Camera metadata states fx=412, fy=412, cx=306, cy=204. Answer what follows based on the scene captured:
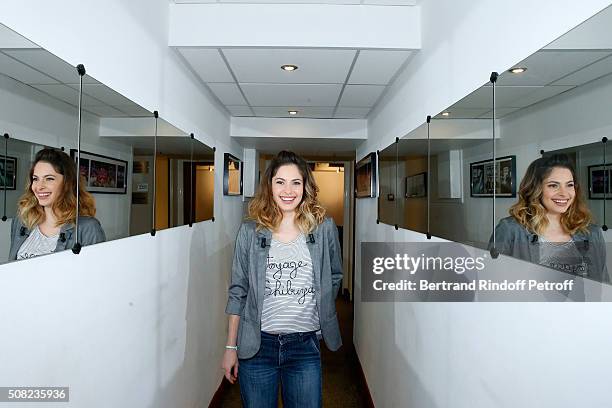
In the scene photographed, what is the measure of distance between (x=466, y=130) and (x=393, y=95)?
1.37m

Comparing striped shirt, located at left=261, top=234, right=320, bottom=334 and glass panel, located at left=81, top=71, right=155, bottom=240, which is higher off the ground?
glass panel, located at left=81, top=71, right=155, bottom=240

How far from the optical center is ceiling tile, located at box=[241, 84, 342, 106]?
277 cm

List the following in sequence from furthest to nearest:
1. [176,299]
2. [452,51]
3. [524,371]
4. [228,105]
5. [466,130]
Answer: [228,105] → [176,299] → [452,51] → [466,130] → [524,371]

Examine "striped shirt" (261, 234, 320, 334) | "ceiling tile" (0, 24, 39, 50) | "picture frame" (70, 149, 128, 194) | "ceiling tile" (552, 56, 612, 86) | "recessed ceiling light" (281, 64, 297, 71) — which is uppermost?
"recessed ceiling light" (281, 64, 297, 71)

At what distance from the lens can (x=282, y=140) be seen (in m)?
4.04

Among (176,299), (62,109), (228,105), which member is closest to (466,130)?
(62,109)

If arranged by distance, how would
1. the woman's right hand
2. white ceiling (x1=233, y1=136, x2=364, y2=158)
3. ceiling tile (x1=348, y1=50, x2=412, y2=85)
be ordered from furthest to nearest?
white ceiling (x1=233, y1=136, x2=364, y2=158) < ceiling tile (x1=348, y1=50, x2=412, y2=85) < the woman's right hand

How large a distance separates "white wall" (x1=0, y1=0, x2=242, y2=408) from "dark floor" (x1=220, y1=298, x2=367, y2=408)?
2.21ft

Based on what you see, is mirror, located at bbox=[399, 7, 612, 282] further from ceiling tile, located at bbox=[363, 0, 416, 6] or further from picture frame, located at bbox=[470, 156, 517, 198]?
ceiling tile, located at bbox=[363, 0, 416, 6]

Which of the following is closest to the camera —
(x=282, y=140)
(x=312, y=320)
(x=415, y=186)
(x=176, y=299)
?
(x=312, y=320)

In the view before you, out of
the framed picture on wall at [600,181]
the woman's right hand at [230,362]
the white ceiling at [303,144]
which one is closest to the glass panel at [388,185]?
the white ceiling at [303,144]

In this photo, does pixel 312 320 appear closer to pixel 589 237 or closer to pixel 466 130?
pixel 466 130

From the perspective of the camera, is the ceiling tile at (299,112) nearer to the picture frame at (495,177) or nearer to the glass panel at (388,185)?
the glass panel at (388,185)

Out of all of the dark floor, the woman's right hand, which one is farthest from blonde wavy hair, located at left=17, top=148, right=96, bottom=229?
the dark floor
